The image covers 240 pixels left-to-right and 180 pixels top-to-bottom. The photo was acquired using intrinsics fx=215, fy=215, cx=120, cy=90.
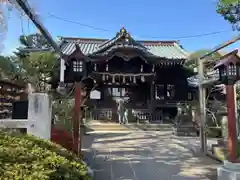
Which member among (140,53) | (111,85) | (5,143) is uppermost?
(140,53)

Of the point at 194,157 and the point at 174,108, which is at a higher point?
the point at 174,108

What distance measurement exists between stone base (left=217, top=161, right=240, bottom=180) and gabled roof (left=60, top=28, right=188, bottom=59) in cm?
1051

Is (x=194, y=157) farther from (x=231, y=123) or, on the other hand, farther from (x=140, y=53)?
(x=140, y=53)

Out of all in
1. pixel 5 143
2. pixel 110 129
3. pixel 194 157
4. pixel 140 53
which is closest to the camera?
pixel 5 143

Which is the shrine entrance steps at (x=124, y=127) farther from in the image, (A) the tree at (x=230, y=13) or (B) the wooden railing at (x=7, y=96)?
(A) the tree at (x=230, y=13)

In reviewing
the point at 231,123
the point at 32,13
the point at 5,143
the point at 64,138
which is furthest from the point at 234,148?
the point at 32,13

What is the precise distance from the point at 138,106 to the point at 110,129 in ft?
11.5

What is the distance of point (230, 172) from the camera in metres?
3.75

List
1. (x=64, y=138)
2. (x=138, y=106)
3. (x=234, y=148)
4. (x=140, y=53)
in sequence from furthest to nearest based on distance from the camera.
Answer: (x=138, y=106)
(x=140, y=53)
(x=64, y=138)
(x=234, y=148)

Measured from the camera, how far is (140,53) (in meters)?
13.7

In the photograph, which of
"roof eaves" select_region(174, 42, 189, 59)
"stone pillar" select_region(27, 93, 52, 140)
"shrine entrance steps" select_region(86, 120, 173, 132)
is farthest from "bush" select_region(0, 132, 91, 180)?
"roof eaves" select_region(174, 42, 189, 59)

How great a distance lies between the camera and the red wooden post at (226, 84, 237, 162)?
412cm

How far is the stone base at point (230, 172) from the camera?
3.68 metres

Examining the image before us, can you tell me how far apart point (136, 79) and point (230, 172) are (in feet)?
36.2
